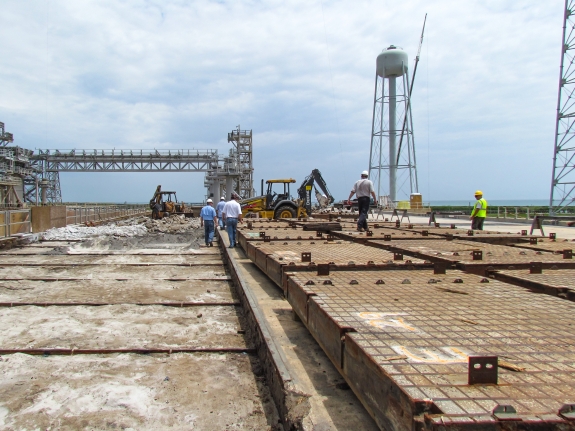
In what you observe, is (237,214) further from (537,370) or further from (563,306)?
(537,370)

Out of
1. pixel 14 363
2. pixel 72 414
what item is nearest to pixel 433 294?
pixel 72 414

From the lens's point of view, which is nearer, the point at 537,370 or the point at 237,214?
the point at 537,370

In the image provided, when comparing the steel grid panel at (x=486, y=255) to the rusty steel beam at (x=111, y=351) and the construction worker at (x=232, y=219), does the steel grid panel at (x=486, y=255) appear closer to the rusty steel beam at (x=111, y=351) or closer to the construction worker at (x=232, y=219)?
the rusty steel beam at (x=111, y=351)

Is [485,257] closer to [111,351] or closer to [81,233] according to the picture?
[111,351]

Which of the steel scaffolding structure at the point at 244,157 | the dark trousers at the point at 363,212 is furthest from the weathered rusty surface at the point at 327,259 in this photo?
the steel scaffolding structure at the point at 244,157

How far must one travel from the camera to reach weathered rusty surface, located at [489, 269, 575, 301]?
12.0 feet

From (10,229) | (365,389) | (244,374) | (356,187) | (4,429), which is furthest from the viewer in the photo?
(10,229)

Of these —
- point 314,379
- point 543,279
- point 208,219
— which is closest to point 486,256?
point 543,279

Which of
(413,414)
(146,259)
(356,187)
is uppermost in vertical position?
(356,187)

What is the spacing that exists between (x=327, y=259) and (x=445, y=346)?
2977 mm

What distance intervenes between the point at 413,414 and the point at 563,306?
2.16 meters

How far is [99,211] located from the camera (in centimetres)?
3183

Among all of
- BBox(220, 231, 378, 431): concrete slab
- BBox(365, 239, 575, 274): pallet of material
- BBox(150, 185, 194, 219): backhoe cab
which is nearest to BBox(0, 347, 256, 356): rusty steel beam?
BBox(220, 231, 378, 431): concrete slab

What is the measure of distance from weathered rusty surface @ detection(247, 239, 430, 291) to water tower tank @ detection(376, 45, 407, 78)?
132 feet
